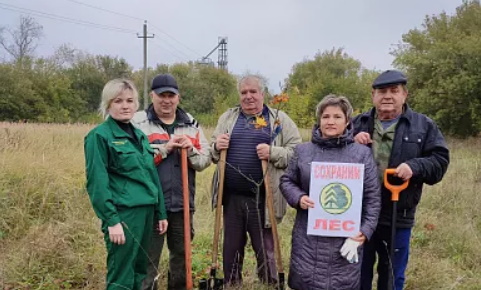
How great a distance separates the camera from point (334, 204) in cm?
262

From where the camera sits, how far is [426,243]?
516cm

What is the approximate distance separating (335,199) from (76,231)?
3.14 meters

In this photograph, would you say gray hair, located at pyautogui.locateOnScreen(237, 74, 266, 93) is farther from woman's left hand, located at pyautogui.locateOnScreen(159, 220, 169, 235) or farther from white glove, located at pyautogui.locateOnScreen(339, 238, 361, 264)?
white glove, located at pyautogui.locateOnScreen(339, 238, 361, 264)

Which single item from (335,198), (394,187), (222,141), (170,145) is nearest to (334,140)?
(335,198)

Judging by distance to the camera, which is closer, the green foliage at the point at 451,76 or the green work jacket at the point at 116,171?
the green work jacket at the point at 116,171

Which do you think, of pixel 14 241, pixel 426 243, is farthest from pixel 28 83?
pixel 426 243

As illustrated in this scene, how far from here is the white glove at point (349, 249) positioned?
8.34ft

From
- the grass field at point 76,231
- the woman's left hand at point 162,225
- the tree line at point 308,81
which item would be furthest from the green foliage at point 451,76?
the woman's left hand at point 162,225

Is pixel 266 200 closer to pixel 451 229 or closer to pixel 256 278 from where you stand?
pixel 256 278

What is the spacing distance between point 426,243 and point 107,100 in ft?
13.7

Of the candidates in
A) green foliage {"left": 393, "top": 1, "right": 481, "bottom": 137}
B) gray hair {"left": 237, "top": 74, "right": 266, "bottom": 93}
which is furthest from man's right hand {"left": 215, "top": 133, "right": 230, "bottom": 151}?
green foliage {"left": 393, "top": 1, "right": 481, "bottom": 137}

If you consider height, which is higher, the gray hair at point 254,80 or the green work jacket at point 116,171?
the gray hair at point 254,80

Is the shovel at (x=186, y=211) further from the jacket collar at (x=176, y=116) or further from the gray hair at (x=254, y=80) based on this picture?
the gray hair at (x=254, y=80)

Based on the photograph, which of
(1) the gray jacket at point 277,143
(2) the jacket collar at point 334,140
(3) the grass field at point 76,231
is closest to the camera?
(2) the jacket collar at point 334,140
